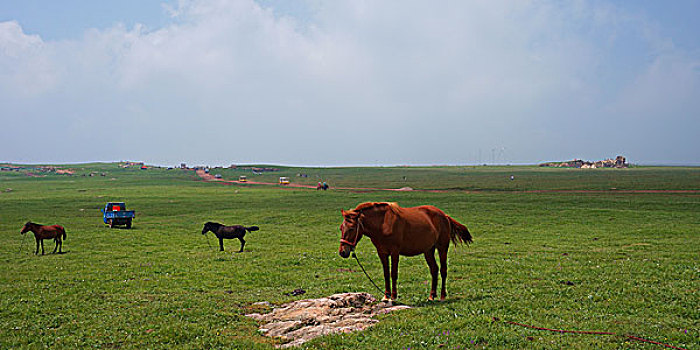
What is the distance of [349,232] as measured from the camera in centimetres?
1072

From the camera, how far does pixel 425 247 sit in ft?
38.4

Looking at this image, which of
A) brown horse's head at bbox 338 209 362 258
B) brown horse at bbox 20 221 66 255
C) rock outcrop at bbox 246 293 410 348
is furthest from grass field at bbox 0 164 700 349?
brown horse's head at bbox 338 209 362 258

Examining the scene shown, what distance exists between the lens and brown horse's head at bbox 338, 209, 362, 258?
10.6 meters

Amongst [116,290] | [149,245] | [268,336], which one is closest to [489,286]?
[268,336]

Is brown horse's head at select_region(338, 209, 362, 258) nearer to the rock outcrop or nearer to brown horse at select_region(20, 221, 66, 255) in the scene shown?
the rock outcrop

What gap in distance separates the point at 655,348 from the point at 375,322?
5600 mm

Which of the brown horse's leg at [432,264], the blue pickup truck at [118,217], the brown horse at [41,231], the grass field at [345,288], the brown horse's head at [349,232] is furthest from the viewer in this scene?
the blue pickup truck at [118,217]

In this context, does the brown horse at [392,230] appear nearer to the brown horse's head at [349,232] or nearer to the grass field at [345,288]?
the brown horse's head at [349,232]

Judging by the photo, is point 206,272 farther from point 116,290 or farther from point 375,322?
point 375,322

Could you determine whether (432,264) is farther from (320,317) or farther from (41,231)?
(41,231)

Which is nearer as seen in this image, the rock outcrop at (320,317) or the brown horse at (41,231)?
the rock outcrop at (320,317)

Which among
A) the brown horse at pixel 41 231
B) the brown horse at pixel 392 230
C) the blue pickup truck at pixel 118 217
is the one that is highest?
the brown horse at pixel 392 230

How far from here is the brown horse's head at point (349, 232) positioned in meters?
10.6

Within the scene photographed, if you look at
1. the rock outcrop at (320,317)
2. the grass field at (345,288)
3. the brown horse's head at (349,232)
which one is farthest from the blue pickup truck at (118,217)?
the brown horse's head at (349,232)
